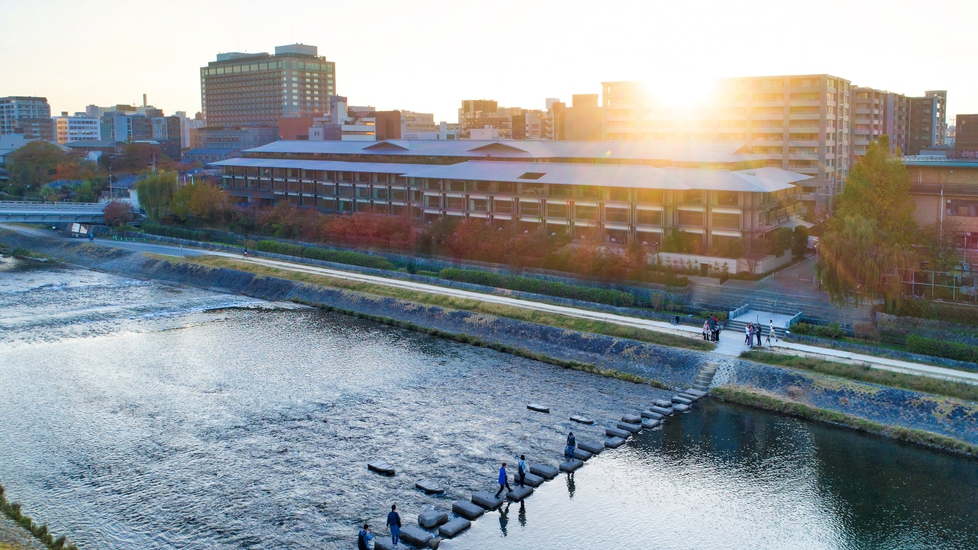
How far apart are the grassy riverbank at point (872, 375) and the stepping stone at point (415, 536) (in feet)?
62.0

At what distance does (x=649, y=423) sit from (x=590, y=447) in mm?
3573

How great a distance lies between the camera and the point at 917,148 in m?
109

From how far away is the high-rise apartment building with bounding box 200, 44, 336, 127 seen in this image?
170 meters

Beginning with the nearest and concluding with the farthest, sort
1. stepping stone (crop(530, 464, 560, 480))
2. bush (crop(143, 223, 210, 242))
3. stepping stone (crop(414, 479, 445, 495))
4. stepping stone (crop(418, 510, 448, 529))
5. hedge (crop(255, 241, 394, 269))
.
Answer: stepping stone (crop(418, 510, 448, 529)) < stepping stone (crop(414, 479, 445, 495)) < stepping stone (crop(530, 464, 560, 480)) < hedge (crop(255, 241, 394, 269)) < bush (crop(143, 223, 210, 242))

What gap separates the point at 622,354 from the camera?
128ft

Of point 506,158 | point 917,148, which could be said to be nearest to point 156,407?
point 506,158

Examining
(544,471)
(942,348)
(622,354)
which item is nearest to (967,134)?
(942,348)

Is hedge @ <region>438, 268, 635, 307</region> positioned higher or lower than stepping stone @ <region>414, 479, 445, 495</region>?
higher

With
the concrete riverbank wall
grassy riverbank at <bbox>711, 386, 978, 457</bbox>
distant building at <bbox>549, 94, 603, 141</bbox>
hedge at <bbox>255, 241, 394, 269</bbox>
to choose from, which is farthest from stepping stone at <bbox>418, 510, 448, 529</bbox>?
distant building at <bbox>549, 94, 603, 141</bbox>

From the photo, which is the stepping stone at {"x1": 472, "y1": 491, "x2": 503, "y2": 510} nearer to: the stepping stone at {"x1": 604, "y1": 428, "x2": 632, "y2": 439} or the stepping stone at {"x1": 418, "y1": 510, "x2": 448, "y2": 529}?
the stepping stone at {"x1": 418, "y1": 510, "x2": 448, "y2": 529}

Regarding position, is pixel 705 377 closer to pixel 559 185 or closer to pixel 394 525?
pixel 394 525

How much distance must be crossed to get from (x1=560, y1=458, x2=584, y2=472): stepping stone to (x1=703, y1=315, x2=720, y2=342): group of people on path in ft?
44.4

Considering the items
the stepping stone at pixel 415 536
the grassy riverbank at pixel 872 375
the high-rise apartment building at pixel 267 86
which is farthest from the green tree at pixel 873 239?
the high-rise apartment building at pixel 267 86

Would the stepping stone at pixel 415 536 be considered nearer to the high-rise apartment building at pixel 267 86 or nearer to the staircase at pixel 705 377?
the staircase at pixel 705 377
